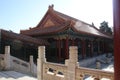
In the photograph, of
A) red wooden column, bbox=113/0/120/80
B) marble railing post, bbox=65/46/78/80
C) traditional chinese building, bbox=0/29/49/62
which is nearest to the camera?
red wooden column, bbox=113/0/120/80

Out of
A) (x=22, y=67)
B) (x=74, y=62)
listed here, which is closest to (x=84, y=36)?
(x=22, y=67)

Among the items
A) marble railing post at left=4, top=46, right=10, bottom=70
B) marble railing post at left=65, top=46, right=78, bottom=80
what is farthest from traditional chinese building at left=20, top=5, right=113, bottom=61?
marble railing post at left=65, top=46, right=78, bottom=80

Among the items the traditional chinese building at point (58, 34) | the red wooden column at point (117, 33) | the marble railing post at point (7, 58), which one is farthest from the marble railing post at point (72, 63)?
the traditional chinese building at point (58, 34)

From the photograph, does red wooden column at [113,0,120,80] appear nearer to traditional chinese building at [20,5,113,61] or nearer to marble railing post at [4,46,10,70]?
marble railing post at [4,46,10,70]

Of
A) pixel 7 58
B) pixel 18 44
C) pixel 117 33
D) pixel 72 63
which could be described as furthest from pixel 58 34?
pixel 117 33

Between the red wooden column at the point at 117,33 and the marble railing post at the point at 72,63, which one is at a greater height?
the red wooden column at the point at 117,33

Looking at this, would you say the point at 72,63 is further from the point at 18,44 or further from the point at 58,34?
the point at 58,34

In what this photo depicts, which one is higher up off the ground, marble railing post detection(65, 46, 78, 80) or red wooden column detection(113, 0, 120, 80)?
red wooden column detection(113, 0, 120, 80)

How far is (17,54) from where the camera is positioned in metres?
12.5

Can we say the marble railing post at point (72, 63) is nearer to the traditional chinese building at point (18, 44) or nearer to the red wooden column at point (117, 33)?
the red wooden column at point (117, 33)

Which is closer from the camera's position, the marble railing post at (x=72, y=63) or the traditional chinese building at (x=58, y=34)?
the marble railing post at (x=72, y=63)

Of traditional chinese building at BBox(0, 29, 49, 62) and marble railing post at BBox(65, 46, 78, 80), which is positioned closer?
marble railing post at BBox(65, 46, 78, 80)

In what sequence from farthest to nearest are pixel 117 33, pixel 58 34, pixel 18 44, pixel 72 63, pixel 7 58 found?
pixel 58 34, pixel 18 44, pixel 7 58, pixel 72 63, pixel 117 33

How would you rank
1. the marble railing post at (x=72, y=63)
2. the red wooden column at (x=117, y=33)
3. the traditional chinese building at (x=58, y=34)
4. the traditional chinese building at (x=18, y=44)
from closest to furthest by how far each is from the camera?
1. the red wooden column at (x=117, y=33)
2. the marble railing post at (x=72, y=63)
3. the traditional chinese building at (x=18, y=44)
4. the traditional chinese building at (x=58, y=34)
